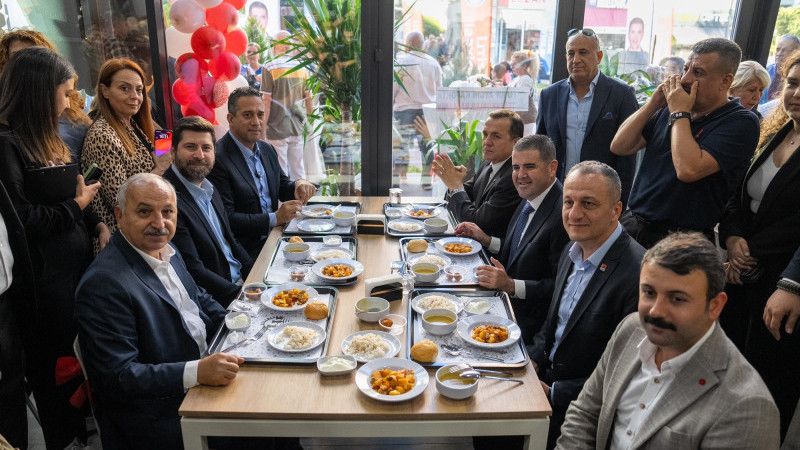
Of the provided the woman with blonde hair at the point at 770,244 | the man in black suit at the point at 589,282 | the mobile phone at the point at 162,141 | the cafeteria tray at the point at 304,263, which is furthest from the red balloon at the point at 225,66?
Result: the woman with blonde hair at the point at 770,244

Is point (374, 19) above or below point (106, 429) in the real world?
above

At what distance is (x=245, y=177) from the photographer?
3.67 meters

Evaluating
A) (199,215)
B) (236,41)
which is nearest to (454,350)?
(199,215)

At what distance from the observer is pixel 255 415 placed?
1.75 metres

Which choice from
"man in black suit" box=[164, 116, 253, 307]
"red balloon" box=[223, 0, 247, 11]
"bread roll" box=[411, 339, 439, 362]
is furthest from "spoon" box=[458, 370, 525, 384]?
"red balloon" box=[223, 0, 247, 11]

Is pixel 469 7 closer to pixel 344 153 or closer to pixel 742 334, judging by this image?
pixel 344 153

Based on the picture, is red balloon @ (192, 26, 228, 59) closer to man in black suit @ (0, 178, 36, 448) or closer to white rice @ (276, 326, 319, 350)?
man in black suit @ (0, 178, 36, 448)

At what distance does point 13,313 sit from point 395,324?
5.62 feet

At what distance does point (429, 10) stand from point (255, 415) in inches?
142

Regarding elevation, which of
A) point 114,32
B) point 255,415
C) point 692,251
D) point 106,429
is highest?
point 114,32

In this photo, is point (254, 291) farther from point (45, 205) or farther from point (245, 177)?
point (245, 177)

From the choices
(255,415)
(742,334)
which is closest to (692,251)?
(255,415)

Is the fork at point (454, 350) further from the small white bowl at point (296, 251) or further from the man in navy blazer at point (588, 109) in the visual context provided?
the man in navy blazer at point (588, 109)

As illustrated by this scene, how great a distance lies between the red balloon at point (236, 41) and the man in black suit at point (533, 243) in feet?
7.91
